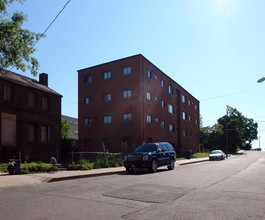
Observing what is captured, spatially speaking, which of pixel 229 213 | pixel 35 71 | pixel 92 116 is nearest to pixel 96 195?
pixel 229 213

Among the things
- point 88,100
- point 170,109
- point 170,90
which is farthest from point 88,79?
point 170,109

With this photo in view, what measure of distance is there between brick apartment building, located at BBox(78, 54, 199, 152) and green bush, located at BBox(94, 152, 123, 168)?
10160mm

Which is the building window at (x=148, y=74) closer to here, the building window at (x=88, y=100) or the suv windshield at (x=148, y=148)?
the building window at (x=88, y=100)

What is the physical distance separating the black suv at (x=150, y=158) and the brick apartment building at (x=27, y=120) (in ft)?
30.1

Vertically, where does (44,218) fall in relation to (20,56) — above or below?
below

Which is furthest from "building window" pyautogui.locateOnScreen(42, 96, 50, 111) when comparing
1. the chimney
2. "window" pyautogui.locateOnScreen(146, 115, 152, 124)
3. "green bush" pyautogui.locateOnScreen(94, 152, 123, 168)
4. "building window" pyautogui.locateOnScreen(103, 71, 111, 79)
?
"window" pyautogui.locateOnScreen(146, 115, 152, 124)

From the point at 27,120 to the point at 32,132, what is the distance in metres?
1.49

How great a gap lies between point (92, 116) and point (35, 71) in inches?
817

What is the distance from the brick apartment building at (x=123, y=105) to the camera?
1276 inches

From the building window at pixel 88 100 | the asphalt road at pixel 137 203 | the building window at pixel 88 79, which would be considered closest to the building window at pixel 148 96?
the building window at pixel 88 100

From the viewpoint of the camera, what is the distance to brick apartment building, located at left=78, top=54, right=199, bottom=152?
32.4m

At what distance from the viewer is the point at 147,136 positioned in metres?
33.0

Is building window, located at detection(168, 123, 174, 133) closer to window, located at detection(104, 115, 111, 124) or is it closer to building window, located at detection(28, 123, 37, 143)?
window, located at detection(104, 115, 111, 124)

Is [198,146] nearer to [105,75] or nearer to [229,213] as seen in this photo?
[105,75]
